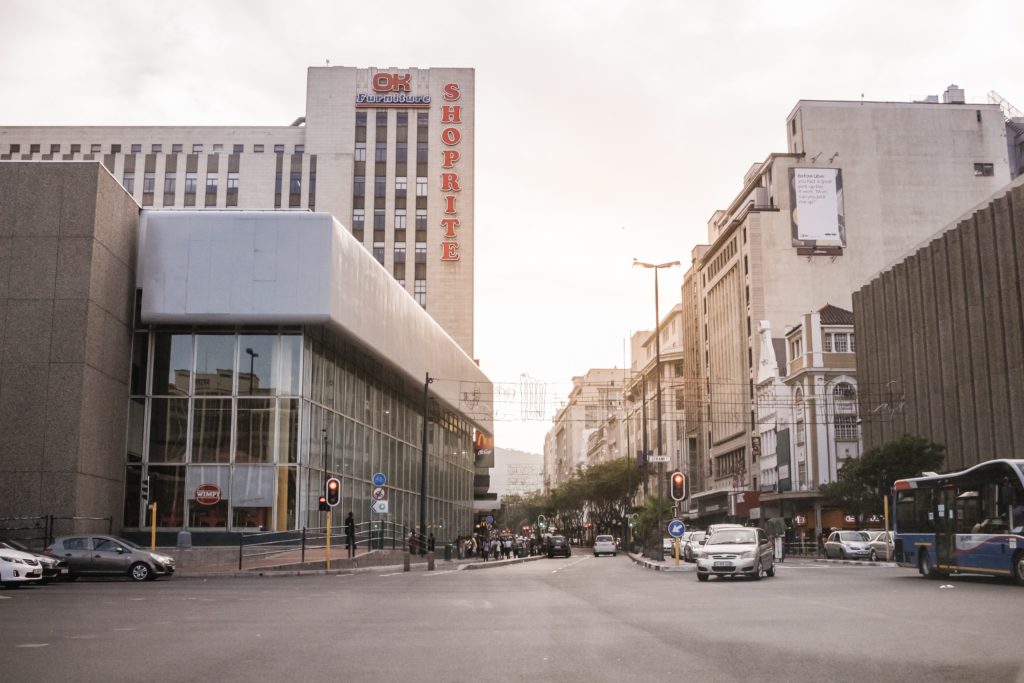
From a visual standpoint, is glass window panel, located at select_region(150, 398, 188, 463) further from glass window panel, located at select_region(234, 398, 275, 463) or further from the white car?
the white car

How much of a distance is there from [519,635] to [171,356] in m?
29.6

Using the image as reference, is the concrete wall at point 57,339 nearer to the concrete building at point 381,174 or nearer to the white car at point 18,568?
the white car at point 18,568

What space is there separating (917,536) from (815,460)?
154ft

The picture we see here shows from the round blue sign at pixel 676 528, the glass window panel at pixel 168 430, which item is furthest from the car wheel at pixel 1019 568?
the glass window panel at pixel 168 430

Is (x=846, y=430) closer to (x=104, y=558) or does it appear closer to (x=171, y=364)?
(x=171, y=364)

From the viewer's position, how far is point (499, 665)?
1016cm

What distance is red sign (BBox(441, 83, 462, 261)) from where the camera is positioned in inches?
3351

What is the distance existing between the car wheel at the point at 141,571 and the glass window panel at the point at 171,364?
11430 mm

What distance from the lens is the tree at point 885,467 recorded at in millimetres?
52844

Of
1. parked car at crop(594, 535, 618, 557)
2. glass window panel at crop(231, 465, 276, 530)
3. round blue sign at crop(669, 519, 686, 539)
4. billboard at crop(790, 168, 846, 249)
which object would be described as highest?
billboard at crop(790, 168, 846, 249)

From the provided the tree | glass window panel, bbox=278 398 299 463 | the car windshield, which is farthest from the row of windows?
the car windshield

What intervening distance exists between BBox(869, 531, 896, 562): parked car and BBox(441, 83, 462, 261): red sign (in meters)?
45.7

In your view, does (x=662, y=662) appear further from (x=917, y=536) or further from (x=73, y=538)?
(x=73, y=538)

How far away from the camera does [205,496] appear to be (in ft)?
126
